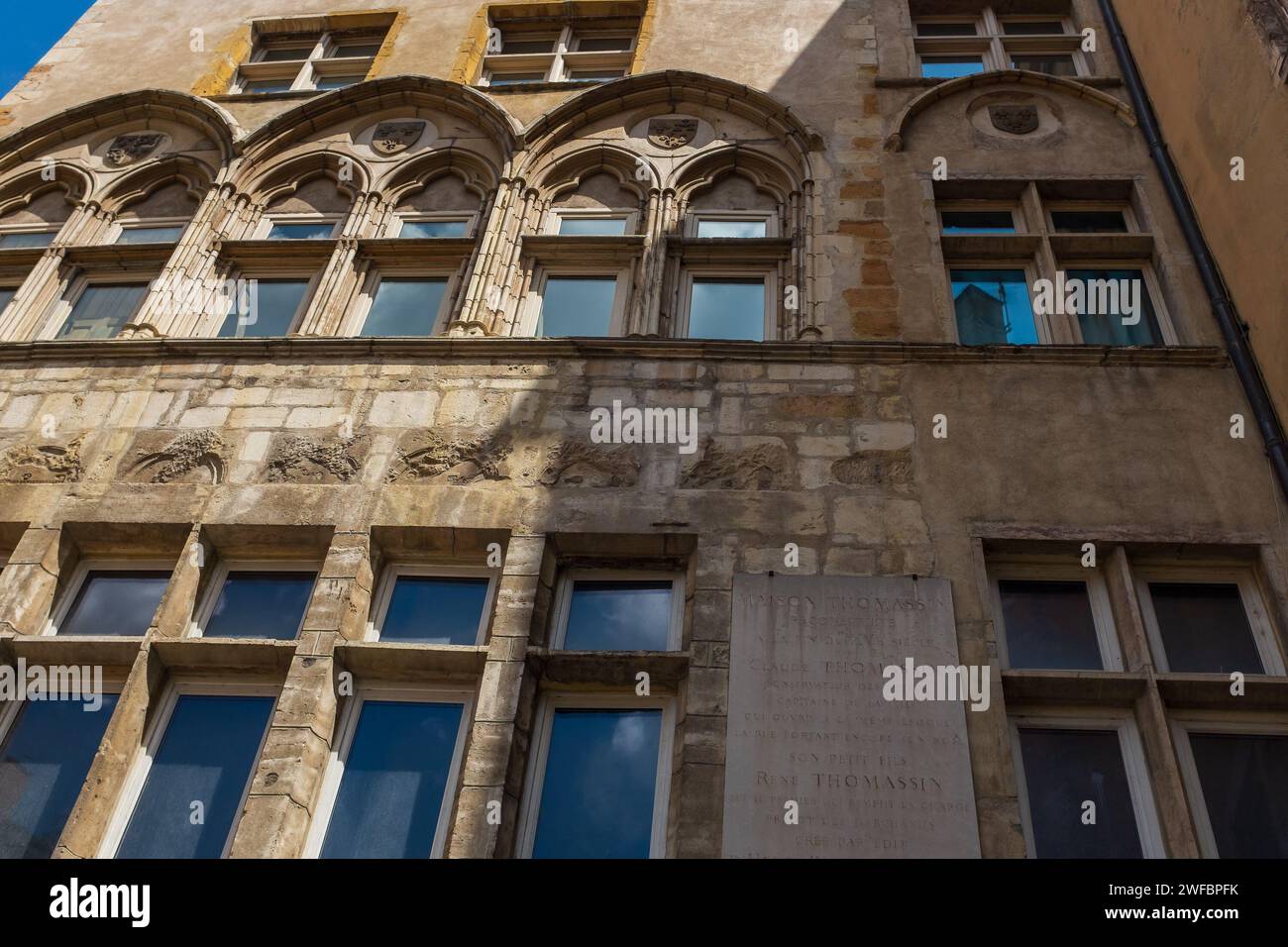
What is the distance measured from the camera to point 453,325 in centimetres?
731

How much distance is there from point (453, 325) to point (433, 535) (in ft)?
5.81

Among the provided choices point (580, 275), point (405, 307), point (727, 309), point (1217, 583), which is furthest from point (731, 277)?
point (1217, 583)

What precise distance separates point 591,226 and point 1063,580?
13.7ft

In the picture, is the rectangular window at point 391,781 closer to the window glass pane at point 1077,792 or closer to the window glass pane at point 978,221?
the window glass pane at point 1077,792

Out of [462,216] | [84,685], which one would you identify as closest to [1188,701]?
[84,685]

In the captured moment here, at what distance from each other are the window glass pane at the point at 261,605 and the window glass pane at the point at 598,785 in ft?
4.82

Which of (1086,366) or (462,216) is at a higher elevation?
(462,216)

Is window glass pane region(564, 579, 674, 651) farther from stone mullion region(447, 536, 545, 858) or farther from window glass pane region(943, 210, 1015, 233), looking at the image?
window glass pane region(943, 210, 1015, 233)

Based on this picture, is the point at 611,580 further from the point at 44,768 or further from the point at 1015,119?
the point at 1015,119

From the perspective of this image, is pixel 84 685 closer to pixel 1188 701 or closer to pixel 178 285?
pixel 178 285

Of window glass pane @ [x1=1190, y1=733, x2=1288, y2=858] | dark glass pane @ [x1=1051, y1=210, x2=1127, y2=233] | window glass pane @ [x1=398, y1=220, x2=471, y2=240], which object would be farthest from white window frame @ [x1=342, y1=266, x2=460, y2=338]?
window glass pane @ [x1=1190, y1=733, x2=1288, y2=858]

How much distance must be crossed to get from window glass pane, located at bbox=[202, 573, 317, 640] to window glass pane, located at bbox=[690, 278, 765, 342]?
2.89 metres

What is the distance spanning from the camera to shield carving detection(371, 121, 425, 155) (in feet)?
30.1
